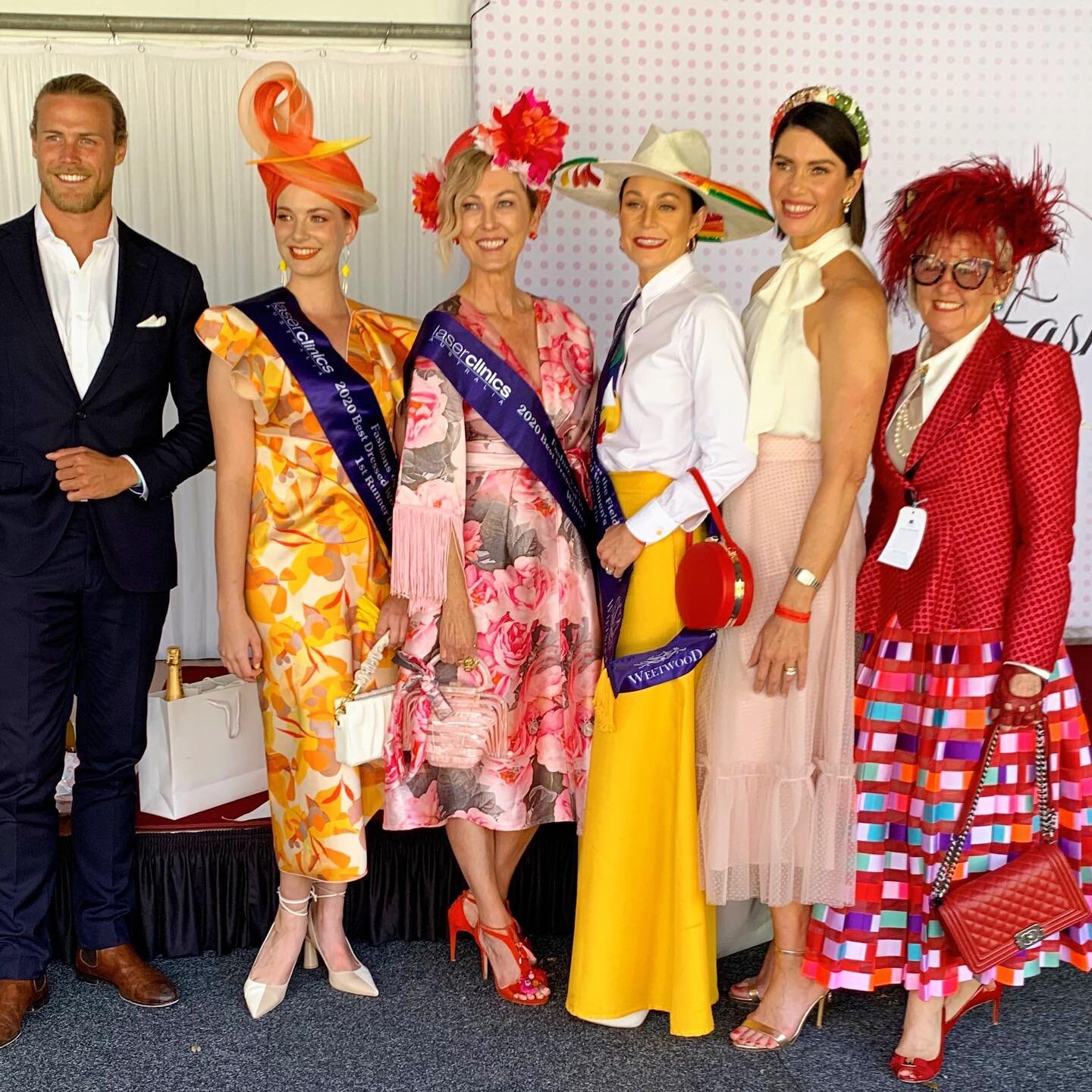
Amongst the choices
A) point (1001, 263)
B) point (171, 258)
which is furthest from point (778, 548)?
point (171, 258)

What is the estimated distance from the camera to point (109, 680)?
2.21m

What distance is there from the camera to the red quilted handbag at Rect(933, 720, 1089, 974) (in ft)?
6.46

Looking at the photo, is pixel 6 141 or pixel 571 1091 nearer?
pixel 571 1091

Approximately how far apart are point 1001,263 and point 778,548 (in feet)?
1.88

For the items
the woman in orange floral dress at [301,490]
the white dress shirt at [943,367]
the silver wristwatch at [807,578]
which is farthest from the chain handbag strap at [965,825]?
the woman in orange floral dress at [301,490]

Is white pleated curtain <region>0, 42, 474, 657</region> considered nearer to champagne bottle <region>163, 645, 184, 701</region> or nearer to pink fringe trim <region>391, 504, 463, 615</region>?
champagne bottle <region>163, 645, 184, 701</region>

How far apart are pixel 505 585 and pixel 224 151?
Answer: 151cm

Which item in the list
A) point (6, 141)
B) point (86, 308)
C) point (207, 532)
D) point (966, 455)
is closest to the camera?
point (966, 455)

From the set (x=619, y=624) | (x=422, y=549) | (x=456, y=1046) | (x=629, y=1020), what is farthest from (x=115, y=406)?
(x=629, y=1020)

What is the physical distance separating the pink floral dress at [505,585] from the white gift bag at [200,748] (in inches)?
16.7

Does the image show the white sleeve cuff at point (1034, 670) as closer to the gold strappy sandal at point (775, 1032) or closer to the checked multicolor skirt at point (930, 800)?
the checked multicolor skirt at point (930, 800)

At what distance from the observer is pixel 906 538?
198 centimetres

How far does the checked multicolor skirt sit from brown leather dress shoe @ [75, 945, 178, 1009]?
3.89 ft

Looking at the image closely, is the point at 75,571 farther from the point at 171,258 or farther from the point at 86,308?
the point at 171,258
